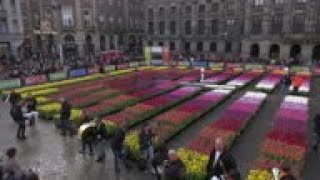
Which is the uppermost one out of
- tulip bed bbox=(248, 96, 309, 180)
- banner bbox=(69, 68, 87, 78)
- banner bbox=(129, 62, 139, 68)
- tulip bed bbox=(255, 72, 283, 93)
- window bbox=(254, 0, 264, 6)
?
window bbox=(254, 0, 264, 6)

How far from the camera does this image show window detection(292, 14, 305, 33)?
58.2 metres

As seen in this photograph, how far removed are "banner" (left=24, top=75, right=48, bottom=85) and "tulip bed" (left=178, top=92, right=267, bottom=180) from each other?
23.2 m

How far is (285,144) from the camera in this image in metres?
15.4

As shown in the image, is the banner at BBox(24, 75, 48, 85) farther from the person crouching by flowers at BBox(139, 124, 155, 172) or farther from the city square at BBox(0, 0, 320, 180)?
the person crouching by flowers at BBox(139, 124, 155, 172)

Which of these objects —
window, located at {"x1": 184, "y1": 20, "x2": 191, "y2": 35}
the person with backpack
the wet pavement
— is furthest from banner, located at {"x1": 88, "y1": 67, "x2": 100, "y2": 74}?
window, located at {"x1": 184, "y1": 20, "x2": 191, "y2": 35}

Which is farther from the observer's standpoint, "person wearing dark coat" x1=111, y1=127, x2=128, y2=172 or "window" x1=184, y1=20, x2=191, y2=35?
"window" x1=184, y1=20, x2=191, y2=35

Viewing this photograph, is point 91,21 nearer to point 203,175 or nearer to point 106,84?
point 106,84

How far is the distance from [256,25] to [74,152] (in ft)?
180

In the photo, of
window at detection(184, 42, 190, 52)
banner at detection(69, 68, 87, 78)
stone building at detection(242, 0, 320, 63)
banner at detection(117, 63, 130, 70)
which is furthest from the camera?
window at detection(184, 42, 190, 52)

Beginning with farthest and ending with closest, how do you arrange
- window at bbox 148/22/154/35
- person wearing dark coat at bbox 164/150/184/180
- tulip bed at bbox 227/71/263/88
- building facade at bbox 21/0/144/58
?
1. window at bbox 148/22/154/35
2. building facade at bbox 21/0/144/58
3. tulip bed at bbox 227/71/263/88
4. person wearing dark coat at bbox 164/150/184/180

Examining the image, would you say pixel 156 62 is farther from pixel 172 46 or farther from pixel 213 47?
pixel 172 46

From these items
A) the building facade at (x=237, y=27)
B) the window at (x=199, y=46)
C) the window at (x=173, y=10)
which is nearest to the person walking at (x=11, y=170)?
the building facade at (x=237, y=27)

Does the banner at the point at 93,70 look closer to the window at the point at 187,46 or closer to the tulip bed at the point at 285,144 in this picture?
the tulip bed at the point at 285,144

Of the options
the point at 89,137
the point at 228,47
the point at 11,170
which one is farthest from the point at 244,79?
the point at 228,47
